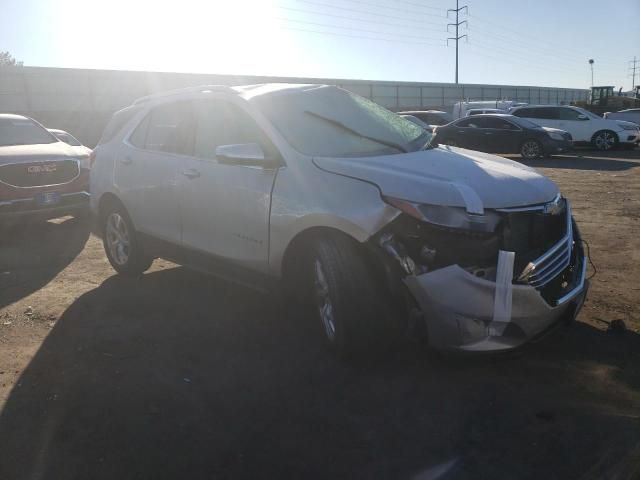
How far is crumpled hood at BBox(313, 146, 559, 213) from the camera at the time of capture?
3.31 m

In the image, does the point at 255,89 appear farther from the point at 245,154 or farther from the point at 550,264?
the point at 550,264

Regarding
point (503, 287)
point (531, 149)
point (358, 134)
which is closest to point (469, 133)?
point (531, 149)

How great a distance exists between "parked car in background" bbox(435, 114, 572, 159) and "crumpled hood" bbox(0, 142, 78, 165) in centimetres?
1244

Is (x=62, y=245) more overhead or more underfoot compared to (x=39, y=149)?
more underfoot

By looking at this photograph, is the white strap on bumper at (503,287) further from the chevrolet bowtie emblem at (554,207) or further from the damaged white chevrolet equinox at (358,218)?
the chevrolet bowtie emblem at (554,207)

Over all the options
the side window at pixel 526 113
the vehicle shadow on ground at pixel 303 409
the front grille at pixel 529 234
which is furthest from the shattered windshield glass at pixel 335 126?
the side window at pixel 526 113

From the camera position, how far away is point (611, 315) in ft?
14.6

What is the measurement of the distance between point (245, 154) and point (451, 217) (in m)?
1.52

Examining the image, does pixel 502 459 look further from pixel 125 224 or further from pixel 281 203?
pixel 125 224

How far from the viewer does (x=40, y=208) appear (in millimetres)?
7848

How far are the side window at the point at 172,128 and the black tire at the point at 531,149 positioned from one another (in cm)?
1508

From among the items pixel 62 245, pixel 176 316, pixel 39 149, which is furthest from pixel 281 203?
pixel 39 149

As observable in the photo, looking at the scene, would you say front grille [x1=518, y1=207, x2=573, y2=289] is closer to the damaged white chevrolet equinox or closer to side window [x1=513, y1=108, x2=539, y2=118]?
the damaged white chevrolet equinox

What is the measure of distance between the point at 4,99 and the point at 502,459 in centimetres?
3189
